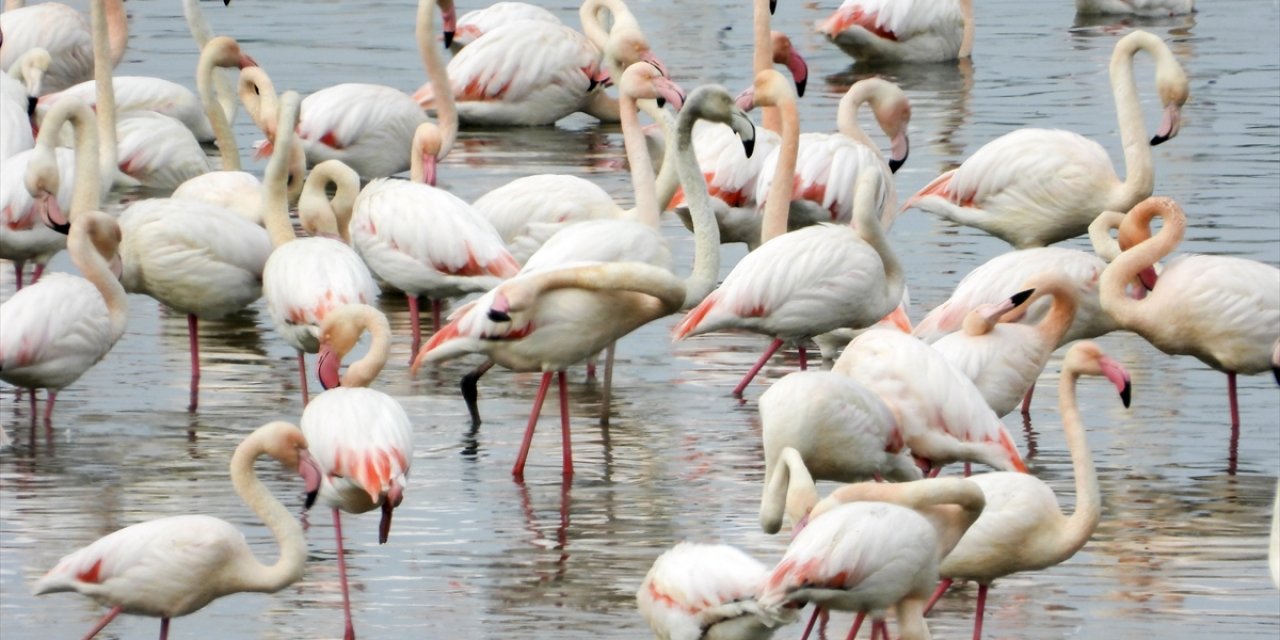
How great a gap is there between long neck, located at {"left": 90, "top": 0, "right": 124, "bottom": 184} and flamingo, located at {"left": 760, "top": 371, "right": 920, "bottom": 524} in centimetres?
475

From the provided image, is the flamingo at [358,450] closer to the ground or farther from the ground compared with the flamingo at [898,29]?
farther from the ground

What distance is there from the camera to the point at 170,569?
20.5 ft

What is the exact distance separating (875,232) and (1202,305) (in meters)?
1.17

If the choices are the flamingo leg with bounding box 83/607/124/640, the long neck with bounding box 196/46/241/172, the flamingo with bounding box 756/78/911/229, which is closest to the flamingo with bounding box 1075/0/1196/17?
the flamingo with bounding box 756/78/911/229

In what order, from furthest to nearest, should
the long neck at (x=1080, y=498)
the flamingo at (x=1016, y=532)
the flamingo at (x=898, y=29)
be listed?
the flamingo at (x=898, y=29)
the long neck at (x=1080, y=498)
the flamingo at (x=1016, y=532)

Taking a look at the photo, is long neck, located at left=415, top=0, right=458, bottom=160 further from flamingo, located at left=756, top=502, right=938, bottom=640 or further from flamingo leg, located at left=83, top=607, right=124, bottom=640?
flamingo, located at left=756, top=502, right=938, bottom=640

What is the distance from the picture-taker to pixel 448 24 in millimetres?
13984

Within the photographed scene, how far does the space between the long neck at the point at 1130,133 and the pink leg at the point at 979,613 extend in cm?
418

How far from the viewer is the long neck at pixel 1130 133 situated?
1052cm

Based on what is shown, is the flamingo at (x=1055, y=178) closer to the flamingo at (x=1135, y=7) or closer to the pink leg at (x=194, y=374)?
the pink leg at (x=194, y=374)

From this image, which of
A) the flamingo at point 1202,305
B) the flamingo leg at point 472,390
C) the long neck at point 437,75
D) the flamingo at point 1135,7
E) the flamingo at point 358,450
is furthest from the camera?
the flamingo at point 1135,7

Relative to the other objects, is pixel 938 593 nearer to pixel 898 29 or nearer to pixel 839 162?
pixel 839 162

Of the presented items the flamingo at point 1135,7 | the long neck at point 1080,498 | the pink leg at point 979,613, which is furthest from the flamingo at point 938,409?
the flamingo at point 1135,7

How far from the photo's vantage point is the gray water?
21.9ft
